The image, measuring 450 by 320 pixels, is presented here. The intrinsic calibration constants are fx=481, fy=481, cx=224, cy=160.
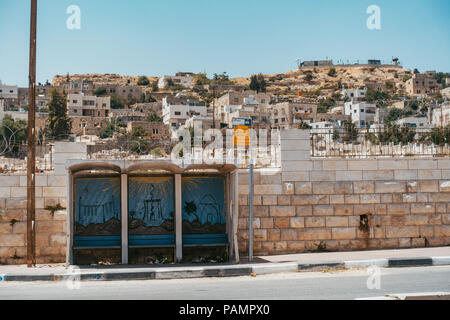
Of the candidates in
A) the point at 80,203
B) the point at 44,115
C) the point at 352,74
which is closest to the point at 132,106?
the point at 44,115

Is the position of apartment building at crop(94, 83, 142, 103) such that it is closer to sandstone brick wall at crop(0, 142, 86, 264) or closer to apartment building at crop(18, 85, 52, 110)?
apartment building at crop(18, 85, 52, 110)

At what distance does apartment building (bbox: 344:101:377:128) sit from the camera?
92750 mm

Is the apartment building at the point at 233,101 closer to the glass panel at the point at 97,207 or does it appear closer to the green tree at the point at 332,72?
the green tree at the point at 332,72

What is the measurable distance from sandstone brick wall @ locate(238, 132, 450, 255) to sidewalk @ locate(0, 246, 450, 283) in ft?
3.30

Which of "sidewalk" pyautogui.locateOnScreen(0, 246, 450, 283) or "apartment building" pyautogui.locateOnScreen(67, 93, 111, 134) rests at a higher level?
"apartment building" pyautogui.locateOnScreen(67, 93, 111, 134)

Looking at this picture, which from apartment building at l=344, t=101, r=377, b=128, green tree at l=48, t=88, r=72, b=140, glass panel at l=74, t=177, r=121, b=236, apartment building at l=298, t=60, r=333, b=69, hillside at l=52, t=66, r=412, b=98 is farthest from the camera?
apartment building at l=298, t=60, r=333, b=69

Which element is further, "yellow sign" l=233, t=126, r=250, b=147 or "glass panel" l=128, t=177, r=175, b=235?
"glass panel" l=128, t=177, r=175, b=235

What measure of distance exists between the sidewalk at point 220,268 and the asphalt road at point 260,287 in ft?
0.83

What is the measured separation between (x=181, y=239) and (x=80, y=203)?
8.61 ft

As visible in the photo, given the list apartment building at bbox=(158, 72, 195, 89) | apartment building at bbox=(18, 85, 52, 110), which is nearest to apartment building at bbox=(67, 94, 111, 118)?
apartment building at bbox=(18, 85, 52, 110)

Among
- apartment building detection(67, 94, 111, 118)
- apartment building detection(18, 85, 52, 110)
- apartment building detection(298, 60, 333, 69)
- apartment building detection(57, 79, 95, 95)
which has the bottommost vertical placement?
apartment building detection(67, 94, 111, 118)

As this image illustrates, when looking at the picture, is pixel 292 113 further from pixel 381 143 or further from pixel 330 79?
pixel 381 143

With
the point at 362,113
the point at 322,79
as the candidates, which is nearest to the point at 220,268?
the point at 362,113
